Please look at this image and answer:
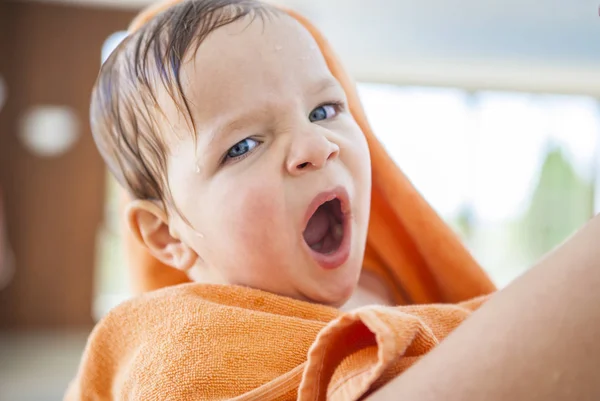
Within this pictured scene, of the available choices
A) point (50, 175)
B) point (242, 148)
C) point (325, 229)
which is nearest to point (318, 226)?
point (325, 229)

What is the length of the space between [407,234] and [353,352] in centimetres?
41

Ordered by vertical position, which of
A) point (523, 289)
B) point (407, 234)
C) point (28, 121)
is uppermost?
point (523, 289)

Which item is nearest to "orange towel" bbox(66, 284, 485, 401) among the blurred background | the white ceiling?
the blurred background

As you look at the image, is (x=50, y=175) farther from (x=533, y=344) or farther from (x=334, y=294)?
(x=533, y=344)

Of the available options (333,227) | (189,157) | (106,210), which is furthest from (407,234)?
(106,210)

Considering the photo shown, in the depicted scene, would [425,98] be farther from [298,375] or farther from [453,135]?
[298,375]

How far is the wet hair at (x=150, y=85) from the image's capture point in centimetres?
56

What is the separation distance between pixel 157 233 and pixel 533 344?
476 mm

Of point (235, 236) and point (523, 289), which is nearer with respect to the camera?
point (523, 289)

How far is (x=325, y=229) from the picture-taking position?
596 millimetres

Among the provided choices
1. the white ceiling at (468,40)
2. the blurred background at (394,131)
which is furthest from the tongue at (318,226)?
the white ceiling at (468,40)

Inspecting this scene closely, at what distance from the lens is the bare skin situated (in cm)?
24

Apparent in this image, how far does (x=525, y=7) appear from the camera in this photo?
473cm

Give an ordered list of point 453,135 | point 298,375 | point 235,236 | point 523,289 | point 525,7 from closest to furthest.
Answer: point 523,289 → point 298,375 → point 235,236 → point 525,7 → point 453,135
